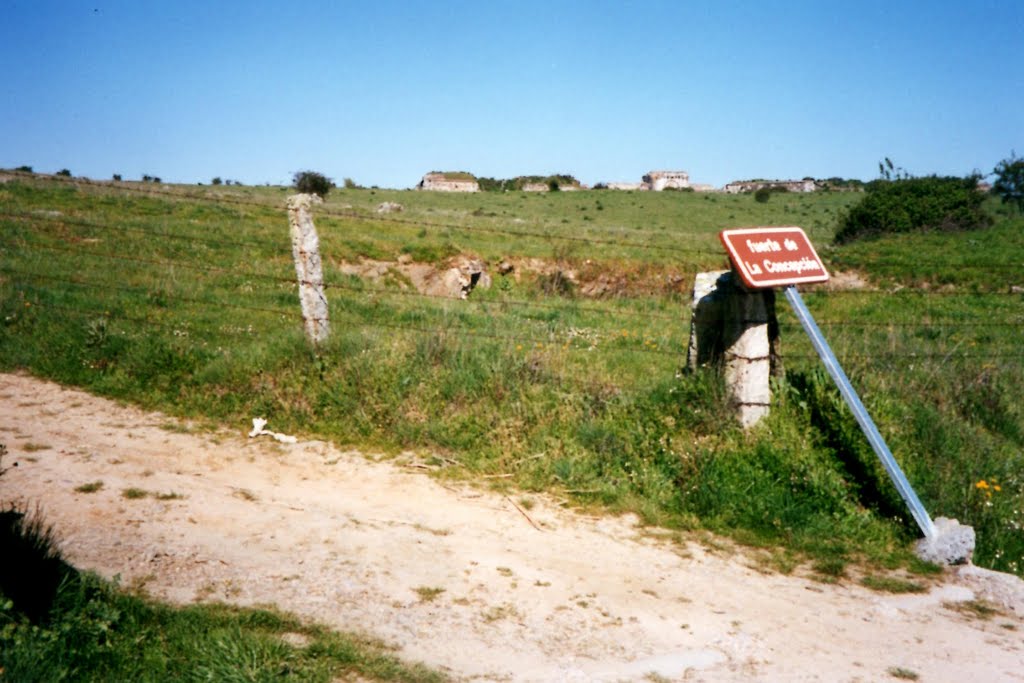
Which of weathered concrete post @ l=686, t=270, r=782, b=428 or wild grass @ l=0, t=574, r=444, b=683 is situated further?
weathered concrete post @ l=686, t=270, r=782, b=428

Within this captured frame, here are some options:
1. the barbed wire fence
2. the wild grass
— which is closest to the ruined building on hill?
the barbed wire fence

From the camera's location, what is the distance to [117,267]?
509 inches

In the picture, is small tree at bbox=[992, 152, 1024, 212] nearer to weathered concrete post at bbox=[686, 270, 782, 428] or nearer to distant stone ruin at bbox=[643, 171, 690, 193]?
weathered concrete post at bbox=[686, 270, 782, 428]

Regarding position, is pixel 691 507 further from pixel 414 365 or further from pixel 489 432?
pixel 414 365

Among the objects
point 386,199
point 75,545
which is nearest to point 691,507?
point 75,545

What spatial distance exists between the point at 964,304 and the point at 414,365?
17556mm

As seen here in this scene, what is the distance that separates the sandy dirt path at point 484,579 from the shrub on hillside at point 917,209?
3528 cm

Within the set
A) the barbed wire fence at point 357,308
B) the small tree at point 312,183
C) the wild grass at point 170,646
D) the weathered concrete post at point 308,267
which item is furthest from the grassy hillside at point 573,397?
the small tree at point 312,183

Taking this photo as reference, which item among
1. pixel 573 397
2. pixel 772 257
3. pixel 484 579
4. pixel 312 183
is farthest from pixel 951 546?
pixel 312 183

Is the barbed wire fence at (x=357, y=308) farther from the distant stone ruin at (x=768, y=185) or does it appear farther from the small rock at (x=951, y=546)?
the distant stone ruin at (x=768, y=185)

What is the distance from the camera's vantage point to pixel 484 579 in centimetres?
449

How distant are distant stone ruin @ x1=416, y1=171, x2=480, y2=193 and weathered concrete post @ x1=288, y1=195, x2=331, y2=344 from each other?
275 feet

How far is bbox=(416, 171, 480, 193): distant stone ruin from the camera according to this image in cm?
9059

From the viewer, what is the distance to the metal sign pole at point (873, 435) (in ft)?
17.5
